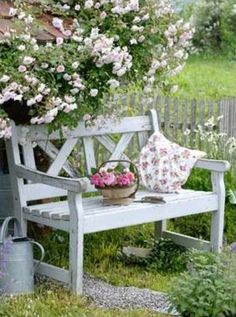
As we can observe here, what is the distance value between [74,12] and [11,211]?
4.84 feet

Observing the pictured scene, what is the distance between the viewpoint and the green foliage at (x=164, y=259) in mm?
6758

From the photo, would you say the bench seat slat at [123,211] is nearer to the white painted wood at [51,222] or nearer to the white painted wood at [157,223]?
the white painted wood at [51,222]

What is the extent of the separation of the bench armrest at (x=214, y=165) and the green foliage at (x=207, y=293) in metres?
1.61

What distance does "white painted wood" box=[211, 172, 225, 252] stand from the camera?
22.2ft

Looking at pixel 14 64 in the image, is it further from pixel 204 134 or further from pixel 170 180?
pixel 204 134

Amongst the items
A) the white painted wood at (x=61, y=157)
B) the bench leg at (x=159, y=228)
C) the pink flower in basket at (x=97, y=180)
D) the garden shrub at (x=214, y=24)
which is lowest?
the bench leg at (x=159, y=228)

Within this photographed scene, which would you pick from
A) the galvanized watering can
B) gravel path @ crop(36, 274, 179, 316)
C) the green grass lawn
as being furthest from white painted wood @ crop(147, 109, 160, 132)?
the green grass lawn

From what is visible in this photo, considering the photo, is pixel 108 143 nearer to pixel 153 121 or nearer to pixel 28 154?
pixel 153 121

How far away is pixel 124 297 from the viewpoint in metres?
6.02

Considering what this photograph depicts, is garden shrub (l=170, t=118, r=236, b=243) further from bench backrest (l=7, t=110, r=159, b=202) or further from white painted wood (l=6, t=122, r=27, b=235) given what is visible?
white painted wood (l=6, t=122, r=27, b=235)

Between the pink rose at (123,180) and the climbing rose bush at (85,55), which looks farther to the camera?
the pink rose at (123,180)

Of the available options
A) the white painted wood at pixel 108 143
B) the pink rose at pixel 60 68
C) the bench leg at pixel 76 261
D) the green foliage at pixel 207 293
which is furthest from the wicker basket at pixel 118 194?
the green foliage at pixel 207 293

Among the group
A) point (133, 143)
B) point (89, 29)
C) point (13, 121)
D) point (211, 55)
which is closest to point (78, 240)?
point (13, 121)

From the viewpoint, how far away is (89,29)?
6270 mm
